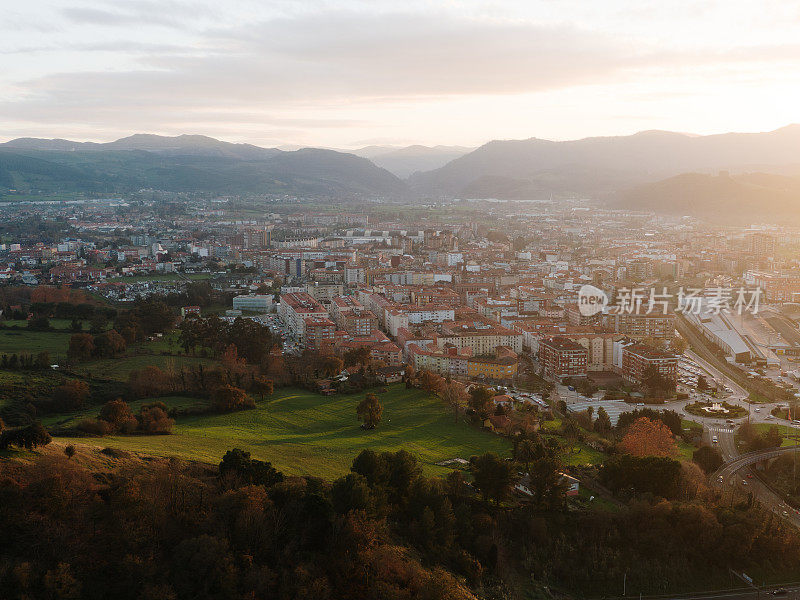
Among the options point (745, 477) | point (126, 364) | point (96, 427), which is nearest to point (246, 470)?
point (96, 427)

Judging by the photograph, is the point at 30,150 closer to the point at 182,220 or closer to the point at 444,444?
the point at 182,220

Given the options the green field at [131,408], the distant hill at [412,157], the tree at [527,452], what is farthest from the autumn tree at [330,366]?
the distant hill at [412,157]

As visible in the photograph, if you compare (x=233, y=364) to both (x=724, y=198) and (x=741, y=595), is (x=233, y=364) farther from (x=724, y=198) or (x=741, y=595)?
(x=724, y=198)

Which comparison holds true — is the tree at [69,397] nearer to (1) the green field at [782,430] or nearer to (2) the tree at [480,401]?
(2) the tree at [480,401]

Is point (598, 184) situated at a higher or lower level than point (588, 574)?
higher

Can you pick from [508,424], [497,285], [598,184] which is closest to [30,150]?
[598,184]

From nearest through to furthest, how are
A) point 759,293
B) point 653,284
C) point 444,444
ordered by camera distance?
1. point 444,444
2. point 759,293
3. point 653,284
